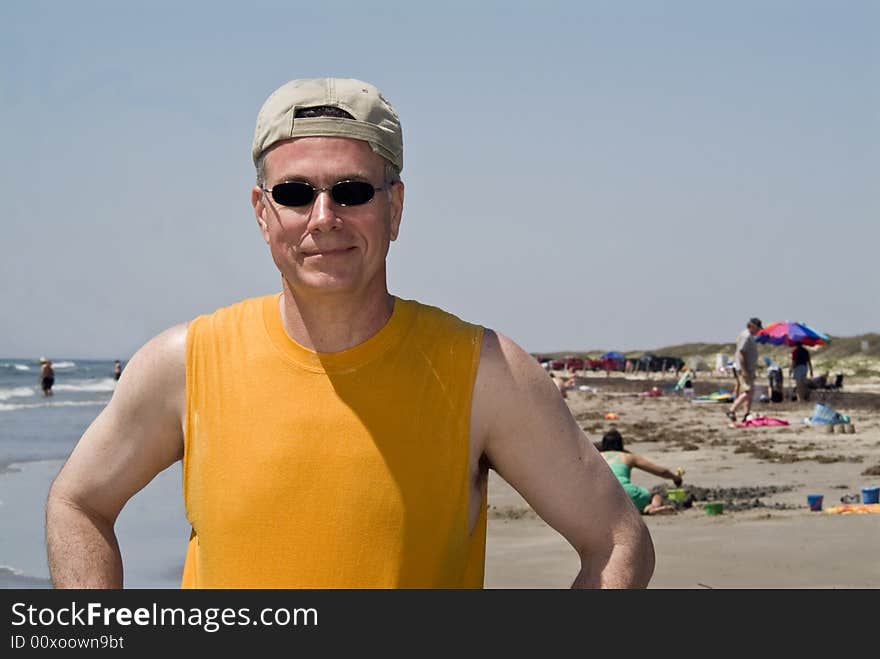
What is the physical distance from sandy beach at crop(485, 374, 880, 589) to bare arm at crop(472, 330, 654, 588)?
223 inches

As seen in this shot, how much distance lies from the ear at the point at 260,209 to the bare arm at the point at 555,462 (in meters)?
0.52

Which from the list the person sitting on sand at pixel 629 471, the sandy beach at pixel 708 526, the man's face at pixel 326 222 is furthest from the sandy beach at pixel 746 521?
the man's face at pixel 326 222

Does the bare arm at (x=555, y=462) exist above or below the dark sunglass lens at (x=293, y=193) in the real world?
below

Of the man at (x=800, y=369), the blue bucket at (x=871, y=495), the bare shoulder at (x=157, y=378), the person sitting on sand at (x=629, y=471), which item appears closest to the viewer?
the bare shoulder at (x=157, y=378)

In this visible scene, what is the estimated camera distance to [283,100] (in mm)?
2459

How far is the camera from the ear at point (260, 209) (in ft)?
8.34

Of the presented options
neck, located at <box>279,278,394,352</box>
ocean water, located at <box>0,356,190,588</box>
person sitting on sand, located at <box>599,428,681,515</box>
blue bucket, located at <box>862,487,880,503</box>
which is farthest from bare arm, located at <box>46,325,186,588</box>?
blue bucket, located at <box>862,487,880,503</box>

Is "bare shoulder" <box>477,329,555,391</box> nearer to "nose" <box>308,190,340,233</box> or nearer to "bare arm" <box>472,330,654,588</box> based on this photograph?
"bare arm" <box>472,330,654,588</box>

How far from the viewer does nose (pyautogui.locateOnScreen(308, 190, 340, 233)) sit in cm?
242

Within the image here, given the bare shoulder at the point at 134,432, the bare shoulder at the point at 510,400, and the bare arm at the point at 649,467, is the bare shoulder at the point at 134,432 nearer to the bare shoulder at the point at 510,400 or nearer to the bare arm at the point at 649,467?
the bare shoulder at the point at 510,400

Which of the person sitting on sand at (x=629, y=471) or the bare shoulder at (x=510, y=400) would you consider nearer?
the bare shoulder at (x=510, y=400)

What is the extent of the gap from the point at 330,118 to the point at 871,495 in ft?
32.6

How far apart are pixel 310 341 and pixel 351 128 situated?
0.44 metres

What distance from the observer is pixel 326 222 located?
2414 mm
